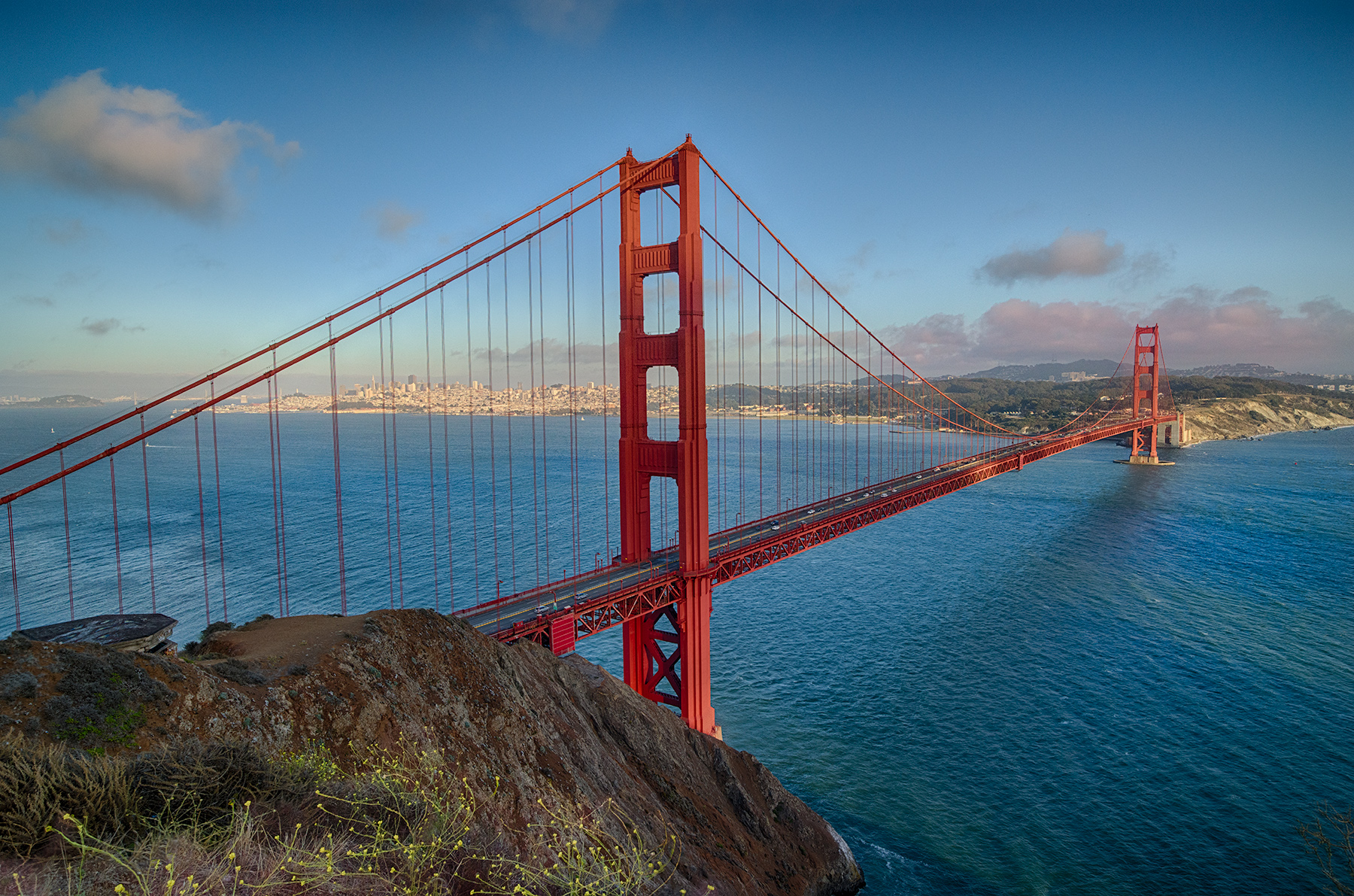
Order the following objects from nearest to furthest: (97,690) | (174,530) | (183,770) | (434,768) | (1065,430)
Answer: (183,770) → (97,690) → (434,768) → (174,530) → (1065,430)

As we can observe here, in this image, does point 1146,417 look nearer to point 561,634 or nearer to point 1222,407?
point 1222,407

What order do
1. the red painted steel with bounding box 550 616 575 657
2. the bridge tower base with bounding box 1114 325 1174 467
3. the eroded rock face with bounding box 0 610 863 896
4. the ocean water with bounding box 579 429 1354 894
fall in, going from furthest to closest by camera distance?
the bridge tower base with bounding box 1114 325 1174 467 → the ocean water with bounding box 579 429 1354 894 → the red painted steel with bounding box 550 616 575 657 → the eroded rock face with bounding box 0 610 863 896

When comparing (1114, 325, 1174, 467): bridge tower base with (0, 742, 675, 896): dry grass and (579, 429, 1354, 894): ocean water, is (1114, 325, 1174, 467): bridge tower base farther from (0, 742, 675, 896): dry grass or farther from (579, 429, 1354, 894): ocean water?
(0, 742, 675, 896): dry grass

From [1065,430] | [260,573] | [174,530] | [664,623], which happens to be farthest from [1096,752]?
[1065,430]

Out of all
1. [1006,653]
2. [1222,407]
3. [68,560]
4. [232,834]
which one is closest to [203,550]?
[68,560]

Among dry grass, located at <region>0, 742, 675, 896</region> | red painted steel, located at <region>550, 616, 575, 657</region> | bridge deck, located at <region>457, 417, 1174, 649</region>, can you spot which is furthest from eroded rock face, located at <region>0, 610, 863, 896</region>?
dry grass, located at <region>0, 742, 675, 896</region>

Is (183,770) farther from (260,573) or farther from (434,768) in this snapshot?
(260,573)

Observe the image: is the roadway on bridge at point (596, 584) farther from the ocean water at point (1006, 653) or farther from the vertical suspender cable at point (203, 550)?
the vertical suspender cable at point (203, 550)
